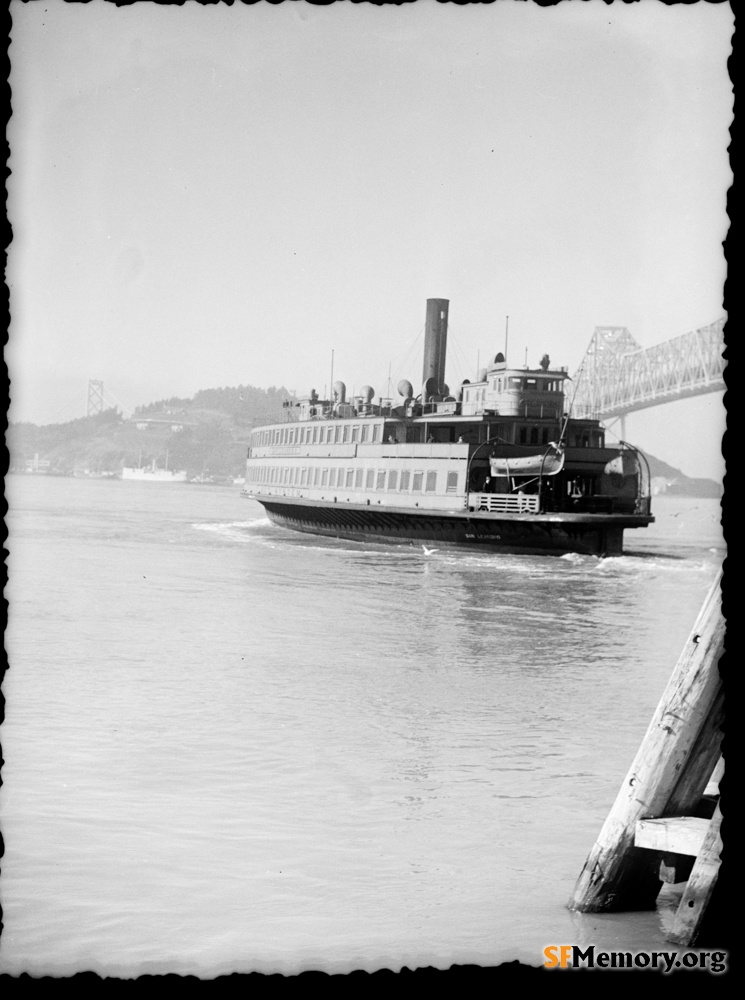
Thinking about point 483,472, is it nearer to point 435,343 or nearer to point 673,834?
point 435,343

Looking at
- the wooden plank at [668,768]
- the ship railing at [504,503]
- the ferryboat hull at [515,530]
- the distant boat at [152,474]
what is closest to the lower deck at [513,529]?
the ferryboat hull at [515,530]

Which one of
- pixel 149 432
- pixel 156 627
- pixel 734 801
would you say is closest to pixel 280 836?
pixel 734 801

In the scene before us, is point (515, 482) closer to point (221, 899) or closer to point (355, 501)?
point (355, 501)

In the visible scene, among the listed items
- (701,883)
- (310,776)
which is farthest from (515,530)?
(701,883)

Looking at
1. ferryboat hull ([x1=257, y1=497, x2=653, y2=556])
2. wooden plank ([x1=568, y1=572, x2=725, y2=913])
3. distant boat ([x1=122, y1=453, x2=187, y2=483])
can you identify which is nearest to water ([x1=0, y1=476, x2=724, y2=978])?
wooden plank ([x1=568, y1=572, x2=725, y2=913])

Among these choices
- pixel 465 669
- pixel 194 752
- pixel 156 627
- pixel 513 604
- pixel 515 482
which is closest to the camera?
pixel 194 752

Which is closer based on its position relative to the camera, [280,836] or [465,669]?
[280,836]
